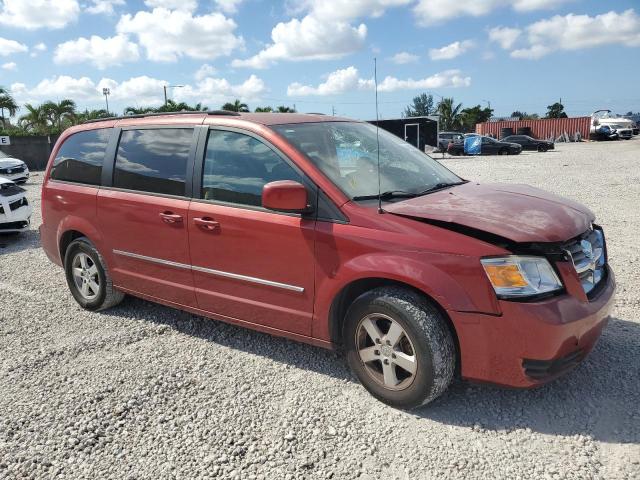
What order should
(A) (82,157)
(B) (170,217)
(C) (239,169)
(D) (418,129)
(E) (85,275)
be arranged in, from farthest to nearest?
(D) (418,129) < (E) (85,275) < (A) (82,157) < (B) (170,217) < (C) (239,169)

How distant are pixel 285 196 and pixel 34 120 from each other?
41.7 m

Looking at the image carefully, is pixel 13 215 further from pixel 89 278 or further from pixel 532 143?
pixel 532 143

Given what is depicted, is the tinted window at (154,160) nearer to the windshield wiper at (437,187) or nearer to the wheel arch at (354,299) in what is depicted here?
the wheel arch at (354,299)

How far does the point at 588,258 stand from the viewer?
310cm

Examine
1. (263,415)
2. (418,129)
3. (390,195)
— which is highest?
(418,129)

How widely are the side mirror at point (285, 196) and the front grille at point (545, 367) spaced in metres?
1.52

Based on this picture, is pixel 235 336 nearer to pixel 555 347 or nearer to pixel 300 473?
pixel 300 473

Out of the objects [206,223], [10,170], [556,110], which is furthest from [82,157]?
[556,110]

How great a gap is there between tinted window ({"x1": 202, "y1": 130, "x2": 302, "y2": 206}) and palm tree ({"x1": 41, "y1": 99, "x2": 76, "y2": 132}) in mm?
39957

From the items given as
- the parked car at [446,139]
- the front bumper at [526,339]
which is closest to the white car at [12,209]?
the front bumper at [526,339]

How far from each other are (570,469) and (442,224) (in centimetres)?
136

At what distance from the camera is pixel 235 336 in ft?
14.3

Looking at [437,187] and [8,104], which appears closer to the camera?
[437,187]

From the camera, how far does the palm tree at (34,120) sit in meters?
38.4
